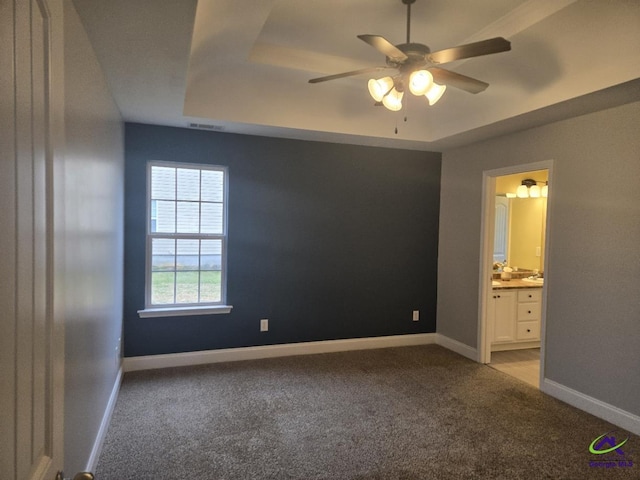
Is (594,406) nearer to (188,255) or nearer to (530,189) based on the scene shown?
(530,189)

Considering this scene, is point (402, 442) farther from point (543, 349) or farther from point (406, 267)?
point (406, 267)

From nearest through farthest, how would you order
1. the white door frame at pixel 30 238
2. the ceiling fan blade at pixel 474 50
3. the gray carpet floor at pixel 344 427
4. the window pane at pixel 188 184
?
the white door frame at pixel 30 238, the ceiling fan blade at pixel 474 50, the gray carpet floor at pixel 344 427, the window pane at pixel 188 184

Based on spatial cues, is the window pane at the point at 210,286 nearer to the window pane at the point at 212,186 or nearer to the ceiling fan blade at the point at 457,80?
the window pane at the point at 212,186

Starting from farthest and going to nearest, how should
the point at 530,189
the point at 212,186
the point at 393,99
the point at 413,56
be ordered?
1. the point at 530,189
2. the point at 212,186
3. the point at 393,99
4. the point at 413,56

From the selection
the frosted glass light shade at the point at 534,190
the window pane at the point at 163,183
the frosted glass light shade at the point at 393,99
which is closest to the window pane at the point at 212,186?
the window pane at the point at 163,183

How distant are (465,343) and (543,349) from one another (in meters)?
1.07

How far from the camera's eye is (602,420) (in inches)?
118

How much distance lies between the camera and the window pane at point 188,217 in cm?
399

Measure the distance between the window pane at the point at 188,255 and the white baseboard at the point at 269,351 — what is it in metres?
0.88

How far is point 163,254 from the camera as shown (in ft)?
12.9

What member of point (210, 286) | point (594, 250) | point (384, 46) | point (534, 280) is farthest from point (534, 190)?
point (210, 286)

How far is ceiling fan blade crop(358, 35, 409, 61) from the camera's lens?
2077 mm

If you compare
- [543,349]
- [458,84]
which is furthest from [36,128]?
[543,349]

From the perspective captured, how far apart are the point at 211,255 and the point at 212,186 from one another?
717 millimetres
